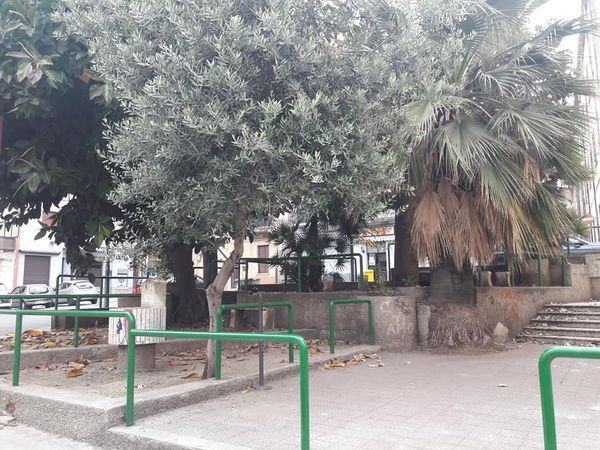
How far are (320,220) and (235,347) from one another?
3456 millimetres

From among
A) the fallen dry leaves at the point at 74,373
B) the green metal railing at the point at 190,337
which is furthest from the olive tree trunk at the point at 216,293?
the fallen dry leaves at the point at 74,373

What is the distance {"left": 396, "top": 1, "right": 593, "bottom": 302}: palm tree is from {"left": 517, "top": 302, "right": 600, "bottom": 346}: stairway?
68.5 inches

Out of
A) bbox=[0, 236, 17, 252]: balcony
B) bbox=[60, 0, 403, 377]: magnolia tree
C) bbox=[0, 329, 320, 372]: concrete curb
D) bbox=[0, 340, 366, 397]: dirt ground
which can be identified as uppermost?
bbox=[0, 236, 17, 252]: balcony

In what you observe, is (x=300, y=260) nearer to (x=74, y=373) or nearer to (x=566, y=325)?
(x=74, y=373)

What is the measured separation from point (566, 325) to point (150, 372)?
7965mm

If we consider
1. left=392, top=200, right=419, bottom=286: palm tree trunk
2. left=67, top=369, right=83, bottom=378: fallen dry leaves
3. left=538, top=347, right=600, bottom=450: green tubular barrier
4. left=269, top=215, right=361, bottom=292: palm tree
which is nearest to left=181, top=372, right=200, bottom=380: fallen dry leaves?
left=67, top=369, right=83, bottom=378: fallen dry leaves

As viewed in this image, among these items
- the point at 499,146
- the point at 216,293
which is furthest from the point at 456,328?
the point at 216,293

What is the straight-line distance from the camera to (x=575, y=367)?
7.29 meters

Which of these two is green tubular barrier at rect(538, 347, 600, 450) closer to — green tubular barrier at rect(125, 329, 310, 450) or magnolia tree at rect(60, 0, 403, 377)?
green tubular barrier at rect(125, 329, 310, 450)

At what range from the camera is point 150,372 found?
6816 mm

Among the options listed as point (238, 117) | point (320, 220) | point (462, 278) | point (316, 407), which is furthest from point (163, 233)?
point (462, 278)

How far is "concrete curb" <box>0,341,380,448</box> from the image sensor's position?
468cm

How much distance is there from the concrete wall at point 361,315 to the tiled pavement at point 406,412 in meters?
1.63

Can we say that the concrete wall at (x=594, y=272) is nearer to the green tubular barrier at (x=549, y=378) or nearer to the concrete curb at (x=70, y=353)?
the concrete curb at (x=70, y=353)
